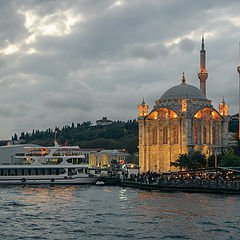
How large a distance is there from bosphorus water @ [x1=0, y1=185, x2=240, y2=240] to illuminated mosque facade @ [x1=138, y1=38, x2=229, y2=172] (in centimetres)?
4130

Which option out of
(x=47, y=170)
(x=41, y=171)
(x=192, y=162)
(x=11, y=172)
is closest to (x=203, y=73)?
(x=192, y=162)

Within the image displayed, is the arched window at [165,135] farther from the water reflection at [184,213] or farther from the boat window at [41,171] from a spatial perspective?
the water reflection at [184,213]

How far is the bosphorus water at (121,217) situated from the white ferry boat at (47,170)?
71.9ft

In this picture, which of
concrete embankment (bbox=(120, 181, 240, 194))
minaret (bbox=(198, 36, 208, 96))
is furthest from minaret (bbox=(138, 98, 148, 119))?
concrete embankment (bbox=(120, 181, 240, 194))

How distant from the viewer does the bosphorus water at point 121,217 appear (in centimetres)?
3559

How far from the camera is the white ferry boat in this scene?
81.9 metres

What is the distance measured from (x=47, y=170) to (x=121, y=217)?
4236 cm

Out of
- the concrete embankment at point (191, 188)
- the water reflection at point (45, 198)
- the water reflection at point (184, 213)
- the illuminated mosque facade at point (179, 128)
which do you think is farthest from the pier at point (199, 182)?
the illuminated mosque facade at point (179, 128)

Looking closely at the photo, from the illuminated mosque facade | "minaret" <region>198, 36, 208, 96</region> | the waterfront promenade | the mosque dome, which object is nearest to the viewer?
the waterfront promenade

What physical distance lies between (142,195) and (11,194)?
696 inches

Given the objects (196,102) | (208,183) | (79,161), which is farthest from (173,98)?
(208,183)

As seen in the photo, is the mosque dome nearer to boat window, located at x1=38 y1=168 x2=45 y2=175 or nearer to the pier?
the pier

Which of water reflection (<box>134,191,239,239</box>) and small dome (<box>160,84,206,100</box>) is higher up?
small dome (<box>160,84,206,100</box>)

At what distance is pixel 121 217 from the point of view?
42.8 m
